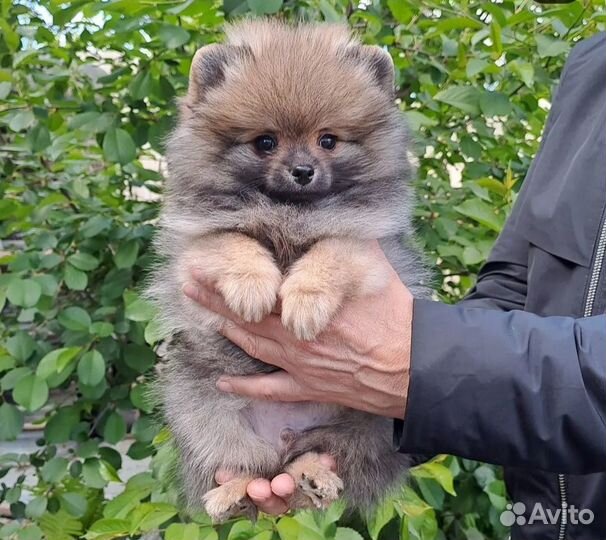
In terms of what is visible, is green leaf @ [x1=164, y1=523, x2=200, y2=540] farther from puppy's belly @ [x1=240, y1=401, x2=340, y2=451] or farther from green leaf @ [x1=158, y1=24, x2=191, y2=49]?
green leaf @ [x1=158, y1=24, x2=191, y2=49]

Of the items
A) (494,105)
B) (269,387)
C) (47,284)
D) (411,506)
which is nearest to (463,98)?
(494,105)

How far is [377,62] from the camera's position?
187 cm

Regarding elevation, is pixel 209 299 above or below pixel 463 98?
below

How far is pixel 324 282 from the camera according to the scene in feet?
5.03

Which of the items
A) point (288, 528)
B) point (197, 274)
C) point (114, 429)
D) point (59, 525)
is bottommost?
point (59, 525)

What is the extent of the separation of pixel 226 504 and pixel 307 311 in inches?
21.5

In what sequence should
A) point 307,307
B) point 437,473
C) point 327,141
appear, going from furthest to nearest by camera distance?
1. point 437,473
2. point 327,141
3. point 307,307

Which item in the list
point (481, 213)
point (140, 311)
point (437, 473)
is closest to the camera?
point (437, 473)

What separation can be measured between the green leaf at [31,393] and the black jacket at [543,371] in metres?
1.15

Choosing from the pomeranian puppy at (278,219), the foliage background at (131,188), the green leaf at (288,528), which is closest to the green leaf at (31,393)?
the foliage background at (131,188)

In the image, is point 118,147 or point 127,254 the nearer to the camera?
point 118,147

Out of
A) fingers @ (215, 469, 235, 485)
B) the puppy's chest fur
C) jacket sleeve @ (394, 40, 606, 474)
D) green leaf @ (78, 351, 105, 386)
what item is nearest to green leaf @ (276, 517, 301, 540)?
fingers @ (215, 469, 235, 485)

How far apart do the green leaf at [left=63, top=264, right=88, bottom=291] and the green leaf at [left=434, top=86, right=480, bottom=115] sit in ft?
4.24

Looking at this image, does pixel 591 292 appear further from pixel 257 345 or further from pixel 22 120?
pixel 22 120
